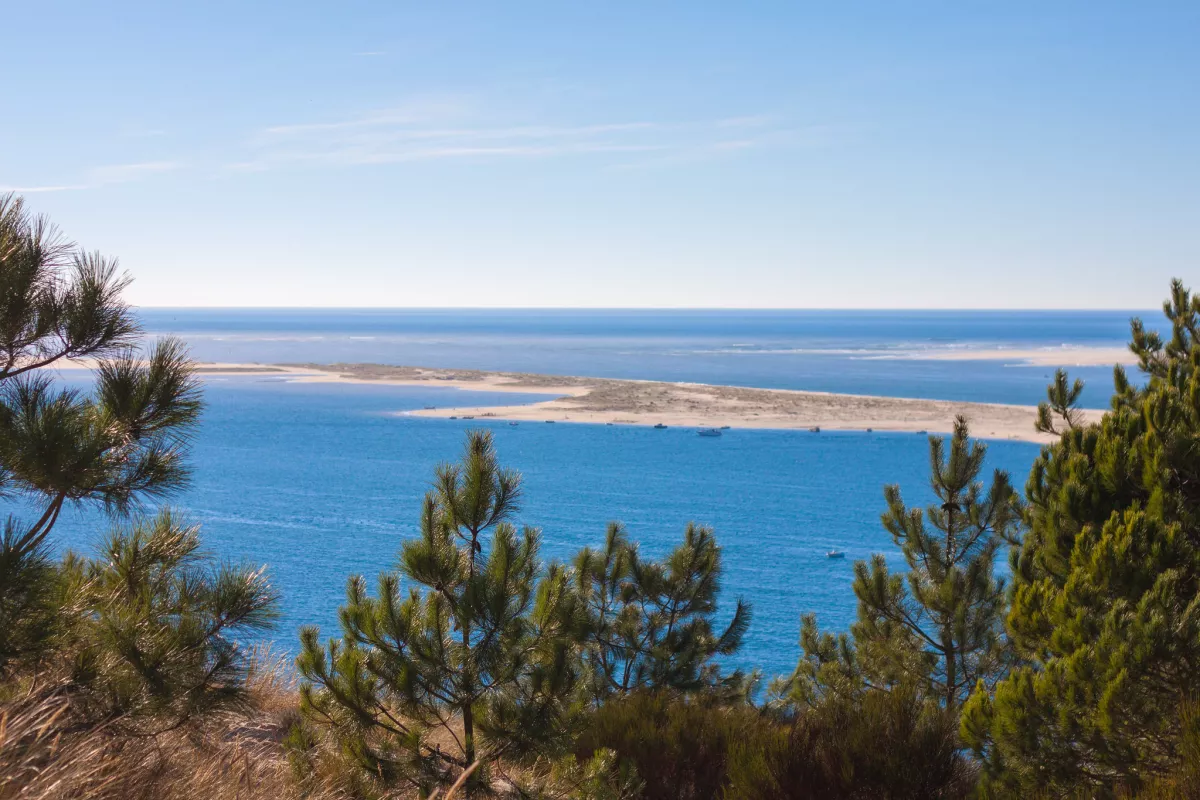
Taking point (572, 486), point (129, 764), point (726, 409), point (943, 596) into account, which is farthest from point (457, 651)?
point (726, 409)

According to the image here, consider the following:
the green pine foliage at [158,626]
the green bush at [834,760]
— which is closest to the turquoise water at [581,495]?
the green bush at [834,760]

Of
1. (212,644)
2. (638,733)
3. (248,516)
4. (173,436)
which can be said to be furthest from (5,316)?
(248,516)

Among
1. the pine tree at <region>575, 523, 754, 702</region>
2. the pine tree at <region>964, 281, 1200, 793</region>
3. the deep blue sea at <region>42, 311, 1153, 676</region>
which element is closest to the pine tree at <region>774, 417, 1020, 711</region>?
the pine tree at <region>575, 523, 754, 702</region>

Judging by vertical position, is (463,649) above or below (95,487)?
below

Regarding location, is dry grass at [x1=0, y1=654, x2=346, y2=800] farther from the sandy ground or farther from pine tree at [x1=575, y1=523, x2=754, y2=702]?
the sandy ground

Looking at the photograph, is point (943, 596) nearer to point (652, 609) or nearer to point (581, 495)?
point (652, 609)

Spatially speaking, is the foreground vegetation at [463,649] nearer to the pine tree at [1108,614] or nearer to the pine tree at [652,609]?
the pine tree at [1108,614]
